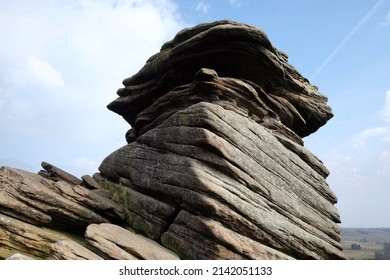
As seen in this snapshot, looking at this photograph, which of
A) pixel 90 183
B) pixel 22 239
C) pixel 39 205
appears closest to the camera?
pixel 22 239

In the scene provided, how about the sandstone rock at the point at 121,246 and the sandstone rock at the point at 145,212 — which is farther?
the sandstone rock at the point at 145,212

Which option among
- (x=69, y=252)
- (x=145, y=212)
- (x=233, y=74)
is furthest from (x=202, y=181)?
(x=233, y=74)

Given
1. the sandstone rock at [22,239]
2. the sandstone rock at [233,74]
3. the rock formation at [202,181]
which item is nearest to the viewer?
the sandstone rock at [22,239]

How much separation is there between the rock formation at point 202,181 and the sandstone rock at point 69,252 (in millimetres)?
53

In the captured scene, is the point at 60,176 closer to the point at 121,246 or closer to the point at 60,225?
the point at 60,225

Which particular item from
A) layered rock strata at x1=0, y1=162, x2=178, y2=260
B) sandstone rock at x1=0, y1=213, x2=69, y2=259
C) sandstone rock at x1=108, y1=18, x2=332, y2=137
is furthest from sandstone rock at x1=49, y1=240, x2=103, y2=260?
Result: sandstone rock at x1=108, y1=18, x2=332, y2=137

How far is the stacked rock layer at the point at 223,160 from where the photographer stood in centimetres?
1700

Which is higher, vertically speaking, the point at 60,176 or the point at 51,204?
the point at 60,176

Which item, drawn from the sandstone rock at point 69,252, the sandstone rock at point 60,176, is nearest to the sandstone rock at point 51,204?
the sandstone rock at point 60,176

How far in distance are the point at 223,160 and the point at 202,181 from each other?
2134mm

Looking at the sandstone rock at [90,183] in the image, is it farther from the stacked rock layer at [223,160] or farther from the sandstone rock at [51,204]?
the sandstone rock at [51,204]

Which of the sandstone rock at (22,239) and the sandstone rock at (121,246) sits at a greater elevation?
the sandstone rock at (121,246)

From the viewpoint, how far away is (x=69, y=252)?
46.7ft

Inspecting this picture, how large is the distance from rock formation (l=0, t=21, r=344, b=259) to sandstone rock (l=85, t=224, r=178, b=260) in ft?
Answer: 0.17
